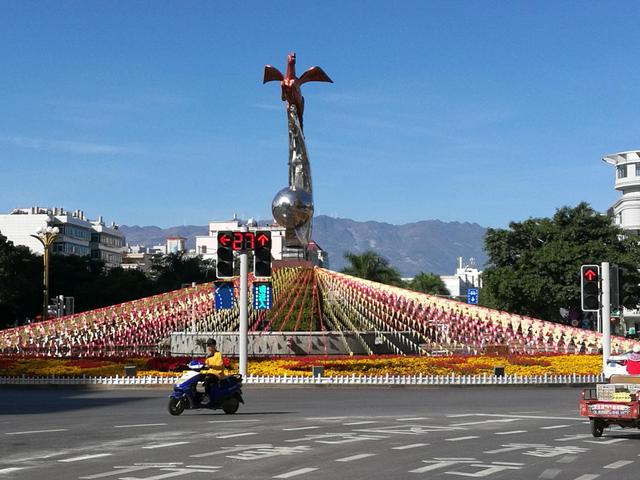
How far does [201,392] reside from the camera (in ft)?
73.5

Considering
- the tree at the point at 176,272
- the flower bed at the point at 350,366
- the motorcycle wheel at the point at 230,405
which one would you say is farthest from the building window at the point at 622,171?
the motorcycle wheel at the point at 230,405

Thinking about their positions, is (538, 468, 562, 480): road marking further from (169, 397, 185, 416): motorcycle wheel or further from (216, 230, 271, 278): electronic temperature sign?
(216, 230, 271, 278): electronic temperature sign

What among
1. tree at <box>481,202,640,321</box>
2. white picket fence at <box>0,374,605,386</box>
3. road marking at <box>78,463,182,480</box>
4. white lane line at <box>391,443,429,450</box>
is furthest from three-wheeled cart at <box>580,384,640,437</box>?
tree at <box>481,202,640,321</box>

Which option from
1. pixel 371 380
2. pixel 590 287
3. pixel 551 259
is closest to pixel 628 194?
pixel 551 259

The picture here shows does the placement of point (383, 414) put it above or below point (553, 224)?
below

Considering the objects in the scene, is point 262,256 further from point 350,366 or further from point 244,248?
point 350,366

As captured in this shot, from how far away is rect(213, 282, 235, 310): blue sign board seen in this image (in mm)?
41531

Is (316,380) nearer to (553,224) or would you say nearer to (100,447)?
(100,447)

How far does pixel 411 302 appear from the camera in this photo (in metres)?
43.2

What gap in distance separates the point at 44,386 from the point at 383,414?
15.3 m

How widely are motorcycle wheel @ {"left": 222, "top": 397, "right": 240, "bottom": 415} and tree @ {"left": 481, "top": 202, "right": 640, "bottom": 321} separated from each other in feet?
168

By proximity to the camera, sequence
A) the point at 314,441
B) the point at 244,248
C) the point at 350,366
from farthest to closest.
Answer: the point at 350,366 < the point at 244,248 < the point at 314,441

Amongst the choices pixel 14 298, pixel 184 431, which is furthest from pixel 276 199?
pixel 14 298

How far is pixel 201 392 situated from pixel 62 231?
5398 inches
